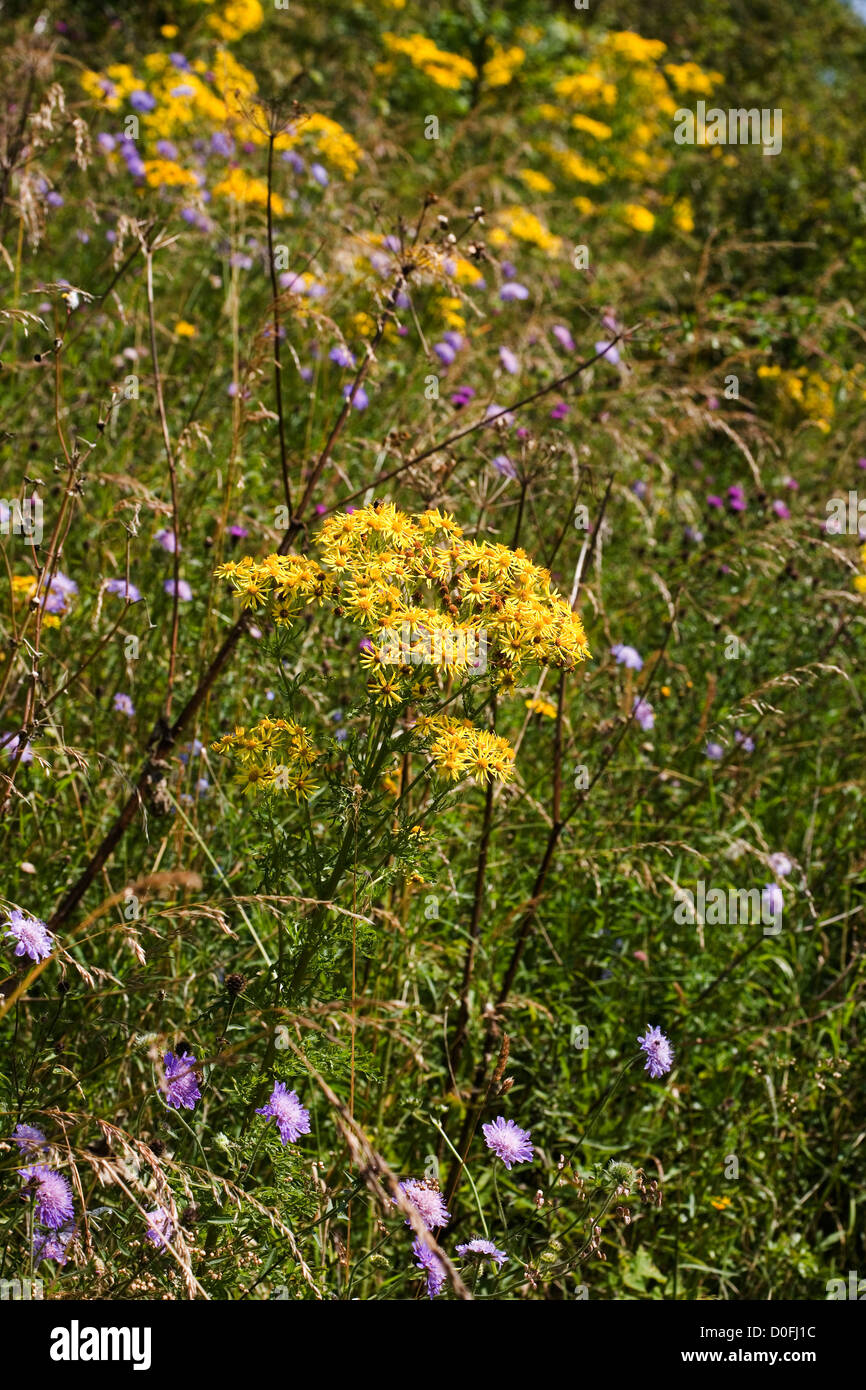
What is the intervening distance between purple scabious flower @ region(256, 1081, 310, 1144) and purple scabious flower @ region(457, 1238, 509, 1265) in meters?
0.28

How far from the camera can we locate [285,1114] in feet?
5.65

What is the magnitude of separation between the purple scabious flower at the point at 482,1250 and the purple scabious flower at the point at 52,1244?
537 millimetres

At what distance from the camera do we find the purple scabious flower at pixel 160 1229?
1364 mm

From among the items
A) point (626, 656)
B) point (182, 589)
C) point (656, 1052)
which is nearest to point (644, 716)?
point (626, 656)

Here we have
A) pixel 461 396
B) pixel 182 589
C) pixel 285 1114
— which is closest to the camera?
pixel 285 1114

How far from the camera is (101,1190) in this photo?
6.69 ft

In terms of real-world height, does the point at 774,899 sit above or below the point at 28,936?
above

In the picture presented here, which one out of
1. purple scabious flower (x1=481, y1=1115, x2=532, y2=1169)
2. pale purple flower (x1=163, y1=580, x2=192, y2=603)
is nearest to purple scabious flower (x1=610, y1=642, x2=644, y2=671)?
pale purple flower (x1=163, y1=580, x2=192, y2=603)

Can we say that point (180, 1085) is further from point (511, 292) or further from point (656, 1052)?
point (511, 292)

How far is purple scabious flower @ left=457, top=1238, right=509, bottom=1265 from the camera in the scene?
1.65 metres

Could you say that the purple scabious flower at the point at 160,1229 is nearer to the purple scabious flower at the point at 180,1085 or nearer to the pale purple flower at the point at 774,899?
the purple scabious flower at the point at 180,1085

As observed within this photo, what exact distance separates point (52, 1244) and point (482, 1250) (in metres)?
0.58

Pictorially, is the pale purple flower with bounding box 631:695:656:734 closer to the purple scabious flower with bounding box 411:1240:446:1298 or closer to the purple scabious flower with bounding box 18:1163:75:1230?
the purple scabious flower with bounding box 411:1240:446:1298

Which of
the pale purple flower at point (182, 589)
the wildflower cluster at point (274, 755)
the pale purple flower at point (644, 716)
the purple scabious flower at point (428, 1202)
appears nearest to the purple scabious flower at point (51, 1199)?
the purple scabious flower at point (428, 1202)
